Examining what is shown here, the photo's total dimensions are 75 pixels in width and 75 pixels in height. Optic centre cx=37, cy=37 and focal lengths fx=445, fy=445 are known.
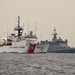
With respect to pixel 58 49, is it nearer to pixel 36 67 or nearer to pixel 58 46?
pixel 58 46

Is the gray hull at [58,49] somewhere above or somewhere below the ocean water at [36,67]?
above

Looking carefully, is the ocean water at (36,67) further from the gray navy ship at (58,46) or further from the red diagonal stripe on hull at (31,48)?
the gray navy ship at (58,46)

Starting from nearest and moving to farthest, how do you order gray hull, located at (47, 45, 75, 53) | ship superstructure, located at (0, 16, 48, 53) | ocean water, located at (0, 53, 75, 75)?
ocean water, located at (0, 53, 75, 75) < ship superstructure, located at (0, 16, 48, 53) < gray hull, located at (47, 45, 75, 53)

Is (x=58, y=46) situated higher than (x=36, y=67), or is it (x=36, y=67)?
(x=58, y=46)

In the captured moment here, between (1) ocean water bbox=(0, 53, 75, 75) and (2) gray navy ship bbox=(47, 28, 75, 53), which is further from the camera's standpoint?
(2) gray navy ship bbox=(47, 28, 75, 53)

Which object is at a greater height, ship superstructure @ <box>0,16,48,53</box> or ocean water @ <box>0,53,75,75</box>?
ship superstructure @ <box>0,16,48,53</box>

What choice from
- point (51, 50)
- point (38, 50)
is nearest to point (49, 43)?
point (51, 50)

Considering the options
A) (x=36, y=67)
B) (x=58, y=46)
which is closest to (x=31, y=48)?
(x=58, y=46)

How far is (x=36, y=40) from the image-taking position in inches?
6619

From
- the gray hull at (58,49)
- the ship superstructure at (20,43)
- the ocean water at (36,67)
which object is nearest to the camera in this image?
the ocean water at (36,67)

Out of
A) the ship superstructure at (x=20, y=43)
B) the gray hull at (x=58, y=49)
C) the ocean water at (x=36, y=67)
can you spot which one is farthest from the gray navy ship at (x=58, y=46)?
the ocean water at (x=36, y=67)

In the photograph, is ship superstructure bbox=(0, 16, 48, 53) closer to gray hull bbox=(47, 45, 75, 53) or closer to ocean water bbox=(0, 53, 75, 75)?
gray hull bbox=(47, 45, 75, 53)

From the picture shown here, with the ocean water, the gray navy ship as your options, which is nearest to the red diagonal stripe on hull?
the gray navy ship

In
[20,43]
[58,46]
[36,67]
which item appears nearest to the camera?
[36,67]
